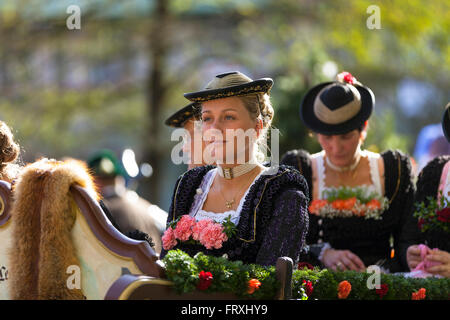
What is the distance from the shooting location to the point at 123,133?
14.3 m

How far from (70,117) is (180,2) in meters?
2.80

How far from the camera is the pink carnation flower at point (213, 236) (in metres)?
3.48

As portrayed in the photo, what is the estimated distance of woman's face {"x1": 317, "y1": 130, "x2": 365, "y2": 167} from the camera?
5242 millimetres

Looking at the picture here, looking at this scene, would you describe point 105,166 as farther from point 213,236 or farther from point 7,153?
point 213,236

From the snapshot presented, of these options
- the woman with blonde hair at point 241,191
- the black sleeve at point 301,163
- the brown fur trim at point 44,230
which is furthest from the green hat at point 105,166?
the brown fur trim at point 44,230

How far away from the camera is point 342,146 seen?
5.25 metres

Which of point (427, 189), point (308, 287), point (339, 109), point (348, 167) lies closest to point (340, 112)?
point (339, 109)

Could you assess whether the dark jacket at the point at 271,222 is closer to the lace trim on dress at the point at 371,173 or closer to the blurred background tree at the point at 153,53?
the lace trim on dress at the point at 371,173

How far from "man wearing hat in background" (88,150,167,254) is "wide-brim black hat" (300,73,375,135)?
4.71ft

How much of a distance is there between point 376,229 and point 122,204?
2.09 metres

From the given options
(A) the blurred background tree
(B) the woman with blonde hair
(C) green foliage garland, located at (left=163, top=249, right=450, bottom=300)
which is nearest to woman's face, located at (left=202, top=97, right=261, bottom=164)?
(B) the woman with blonde hair

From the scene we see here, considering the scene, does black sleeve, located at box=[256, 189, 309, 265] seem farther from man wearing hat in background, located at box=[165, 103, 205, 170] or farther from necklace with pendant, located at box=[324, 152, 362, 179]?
necklace with pendant, located at box=[324, 152, 362, 179]
